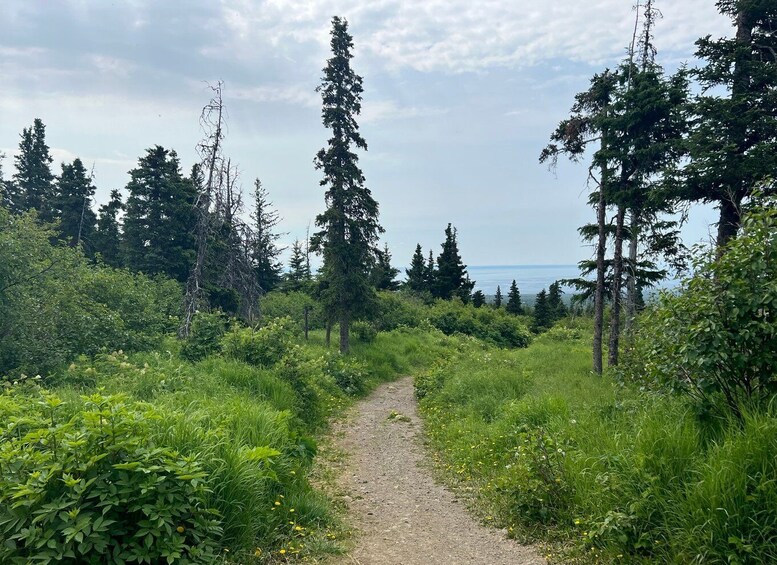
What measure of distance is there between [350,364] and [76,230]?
1260 inches

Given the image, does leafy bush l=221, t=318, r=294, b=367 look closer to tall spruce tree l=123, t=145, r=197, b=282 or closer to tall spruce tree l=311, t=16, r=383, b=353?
tall spruce tree l=311, t=16, r=383, b=353

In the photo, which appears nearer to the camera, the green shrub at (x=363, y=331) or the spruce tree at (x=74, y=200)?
the green shrub at (x=363, y=331)

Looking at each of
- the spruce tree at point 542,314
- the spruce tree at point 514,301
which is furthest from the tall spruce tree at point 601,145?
the spruce tree at point 514,301

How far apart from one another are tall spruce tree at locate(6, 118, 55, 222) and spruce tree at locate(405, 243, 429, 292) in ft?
114

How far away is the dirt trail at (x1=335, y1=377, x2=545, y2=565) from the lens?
14.6 ft

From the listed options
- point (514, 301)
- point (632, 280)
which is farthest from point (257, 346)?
point (514, 301)

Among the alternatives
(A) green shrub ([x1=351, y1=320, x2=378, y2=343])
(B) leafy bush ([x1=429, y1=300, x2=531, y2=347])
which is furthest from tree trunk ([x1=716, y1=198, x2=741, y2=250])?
(B) leafy bush ([x1=429, y1=300, x2=531, y2=347])

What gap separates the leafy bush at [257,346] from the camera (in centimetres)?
1067

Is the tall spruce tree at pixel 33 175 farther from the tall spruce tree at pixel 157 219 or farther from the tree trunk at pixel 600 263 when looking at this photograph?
the tree trunk at pixel 600 263

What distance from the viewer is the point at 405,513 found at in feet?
18.5

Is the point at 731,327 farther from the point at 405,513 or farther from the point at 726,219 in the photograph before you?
the point at 726,219

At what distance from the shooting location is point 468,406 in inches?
396

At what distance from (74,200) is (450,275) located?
35.6 m

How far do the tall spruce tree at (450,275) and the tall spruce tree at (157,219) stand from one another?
28.3 m
